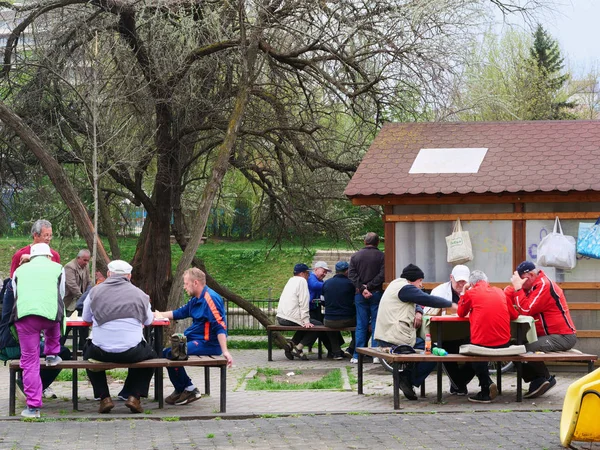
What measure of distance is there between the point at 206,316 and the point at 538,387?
3.67 metres

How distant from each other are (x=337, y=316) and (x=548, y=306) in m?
5.41

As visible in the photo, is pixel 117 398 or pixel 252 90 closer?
pixel 117 398

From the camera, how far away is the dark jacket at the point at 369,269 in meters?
15.5

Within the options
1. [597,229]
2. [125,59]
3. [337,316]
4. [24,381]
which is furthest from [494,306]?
[125,59]

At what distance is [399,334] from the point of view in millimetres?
11484

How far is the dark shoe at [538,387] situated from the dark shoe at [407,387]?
123 cm

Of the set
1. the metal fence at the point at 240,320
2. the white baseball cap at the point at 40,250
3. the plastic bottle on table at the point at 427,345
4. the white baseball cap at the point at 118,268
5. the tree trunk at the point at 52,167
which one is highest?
the tree trunk at the point at 52,167

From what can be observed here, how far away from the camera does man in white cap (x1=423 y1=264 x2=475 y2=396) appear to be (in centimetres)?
A: 1196

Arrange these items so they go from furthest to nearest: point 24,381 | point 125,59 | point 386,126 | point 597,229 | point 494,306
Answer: point 125,59 < point 386,126 < point 597,229 < point 494,306 < point 24,381

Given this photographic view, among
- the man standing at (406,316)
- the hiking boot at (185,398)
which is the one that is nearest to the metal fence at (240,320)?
the man standing at (406,316)

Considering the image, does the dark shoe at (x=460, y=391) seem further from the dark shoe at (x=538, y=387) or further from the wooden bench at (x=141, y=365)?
the wooden bench at (x=141, y=365)

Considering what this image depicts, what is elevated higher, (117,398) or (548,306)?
(548,306)

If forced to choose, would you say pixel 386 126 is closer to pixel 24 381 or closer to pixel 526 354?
pixel 526 354

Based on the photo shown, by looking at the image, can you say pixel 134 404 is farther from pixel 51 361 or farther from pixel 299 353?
pixel 299 353
